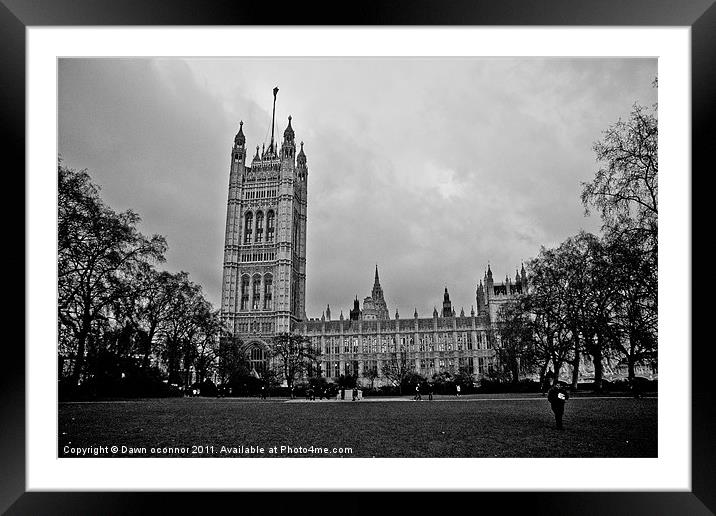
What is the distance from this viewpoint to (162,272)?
10984 millimetres

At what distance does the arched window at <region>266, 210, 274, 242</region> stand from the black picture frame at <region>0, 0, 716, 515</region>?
24289 millimetres

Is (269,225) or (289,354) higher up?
(269,225)

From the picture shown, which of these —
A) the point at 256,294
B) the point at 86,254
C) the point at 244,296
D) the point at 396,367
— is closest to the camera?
the point at 86,254

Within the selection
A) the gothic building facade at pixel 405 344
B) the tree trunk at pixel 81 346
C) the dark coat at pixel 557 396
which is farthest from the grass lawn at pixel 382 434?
the gothic building facade at pixel 405 344

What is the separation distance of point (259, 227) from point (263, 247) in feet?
4.17

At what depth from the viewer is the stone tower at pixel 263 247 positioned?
27062mm

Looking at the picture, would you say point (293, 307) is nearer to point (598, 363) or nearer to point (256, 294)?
point (256, 294)

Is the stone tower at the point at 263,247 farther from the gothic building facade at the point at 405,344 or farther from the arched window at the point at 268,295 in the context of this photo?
the gothic building facade at the point at 405,344

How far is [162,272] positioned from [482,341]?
1148 inches

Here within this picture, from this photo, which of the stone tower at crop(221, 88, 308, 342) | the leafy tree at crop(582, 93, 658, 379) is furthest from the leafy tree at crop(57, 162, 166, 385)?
the stone tower at crop(221, 88, 308, 342)

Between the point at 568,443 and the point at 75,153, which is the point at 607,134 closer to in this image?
the point at 568,443
